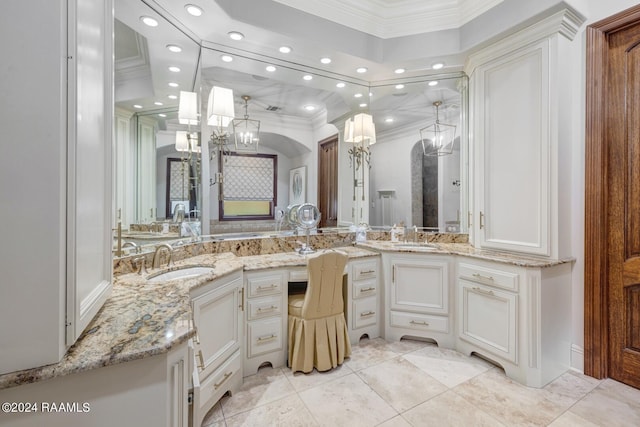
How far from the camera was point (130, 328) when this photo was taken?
97 cm

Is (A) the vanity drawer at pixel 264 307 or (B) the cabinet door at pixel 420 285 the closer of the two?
(A) the vanity drawer at pixel 264 307

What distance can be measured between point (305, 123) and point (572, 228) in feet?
8.22

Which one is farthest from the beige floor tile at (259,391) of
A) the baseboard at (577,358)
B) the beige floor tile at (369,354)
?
the baseboard at (577,358)

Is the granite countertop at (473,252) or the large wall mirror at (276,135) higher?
the large wall mirror at (276,135)

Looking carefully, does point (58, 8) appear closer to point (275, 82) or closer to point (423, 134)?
point (275, 82)

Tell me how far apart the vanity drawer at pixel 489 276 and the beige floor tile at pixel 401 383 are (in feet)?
2.82

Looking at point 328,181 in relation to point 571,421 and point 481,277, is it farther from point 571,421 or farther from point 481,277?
point 571,421

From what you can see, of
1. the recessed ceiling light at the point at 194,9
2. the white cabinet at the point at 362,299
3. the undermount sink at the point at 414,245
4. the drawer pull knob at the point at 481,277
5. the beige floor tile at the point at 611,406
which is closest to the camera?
the beige floor tile at the point at 611,406

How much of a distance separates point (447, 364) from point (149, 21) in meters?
3.38

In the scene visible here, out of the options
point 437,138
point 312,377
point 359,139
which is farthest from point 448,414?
point 359,139

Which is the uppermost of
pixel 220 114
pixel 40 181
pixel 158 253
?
pixel 220 114

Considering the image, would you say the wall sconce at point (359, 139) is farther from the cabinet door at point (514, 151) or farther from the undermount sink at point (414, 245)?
the cabinet door at point (514, 151)

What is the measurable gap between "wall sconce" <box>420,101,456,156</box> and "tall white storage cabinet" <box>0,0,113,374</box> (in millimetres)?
3004

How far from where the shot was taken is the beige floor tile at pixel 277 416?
170cm
